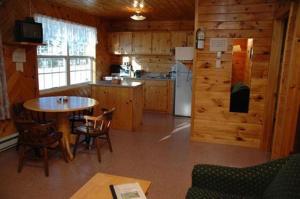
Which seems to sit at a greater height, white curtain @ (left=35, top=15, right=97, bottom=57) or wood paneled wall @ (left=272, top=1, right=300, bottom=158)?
white curtain @ (left=35, top=15, right=97, bottom=57)

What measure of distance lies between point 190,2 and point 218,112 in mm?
2051

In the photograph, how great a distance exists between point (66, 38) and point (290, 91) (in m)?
4.28

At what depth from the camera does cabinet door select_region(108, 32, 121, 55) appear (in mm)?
6742

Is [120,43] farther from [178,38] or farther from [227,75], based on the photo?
[227,75]

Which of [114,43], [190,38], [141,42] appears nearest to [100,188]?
[190,38]

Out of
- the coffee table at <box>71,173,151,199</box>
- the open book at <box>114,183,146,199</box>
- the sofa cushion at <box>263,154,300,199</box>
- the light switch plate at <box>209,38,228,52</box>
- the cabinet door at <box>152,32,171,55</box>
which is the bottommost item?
the coffee table at <box>71,173,151,199</box>

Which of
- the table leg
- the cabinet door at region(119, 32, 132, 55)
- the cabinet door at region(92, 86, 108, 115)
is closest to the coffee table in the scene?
the table leg

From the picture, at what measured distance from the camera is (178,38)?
6.21 metres

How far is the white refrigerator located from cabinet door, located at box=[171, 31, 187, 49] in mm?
729

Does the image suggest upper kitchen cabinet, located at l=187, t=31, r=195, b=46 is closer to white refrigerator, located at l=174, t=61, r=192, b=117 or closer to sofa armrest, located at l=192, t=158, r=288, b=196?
white refrigerator, located at l=174, t=61, r=192, b=117

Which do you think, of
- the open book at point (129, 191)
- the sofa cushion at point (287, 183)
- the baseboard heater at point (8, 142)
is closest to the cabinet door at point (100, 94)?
the baseboard heater at point (8, 142)

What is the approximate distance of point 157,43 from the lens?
641cm

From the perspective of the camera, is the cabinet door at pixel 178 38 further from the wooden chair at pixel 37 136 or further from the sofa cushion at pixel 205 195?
the sofa cushion at pixel 205 195

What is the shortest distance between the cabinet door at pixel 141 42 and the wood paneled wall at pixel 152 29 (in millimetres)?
174
